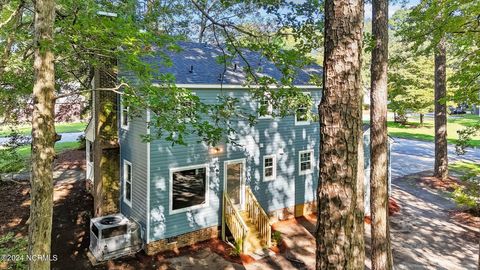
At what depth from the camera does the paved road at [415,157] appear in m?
22.9

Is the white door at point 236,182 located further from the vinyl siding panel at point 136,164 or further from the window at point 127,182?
the window at point 127,182

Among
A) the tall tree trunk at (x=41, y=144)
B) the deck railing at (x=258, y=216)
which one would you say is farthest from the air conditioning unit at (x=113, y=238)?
the tall tree trunk at (x=41, y=144)

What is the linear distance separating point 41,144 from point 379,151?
6.97 m

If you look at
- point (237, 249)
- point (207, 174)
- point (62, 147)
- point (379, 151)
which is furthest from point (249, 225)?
point (62, 147)

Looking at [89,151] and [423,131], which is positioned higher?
[423,131]

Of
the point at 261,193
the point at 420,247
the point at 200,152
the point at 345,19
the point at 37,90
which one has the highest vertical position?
the point at 345,19

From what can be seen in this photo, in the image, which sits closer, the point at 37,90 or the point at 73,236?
the point at 37,90

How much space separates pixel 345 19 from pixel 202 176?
9.00 metres

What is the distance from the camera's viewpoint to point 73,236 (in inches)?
456

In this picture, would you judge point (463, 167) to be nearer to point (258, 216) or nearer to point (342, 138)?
point (258, 216)

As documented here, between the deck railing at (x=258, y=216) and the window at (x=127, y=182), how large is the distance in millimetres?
4238

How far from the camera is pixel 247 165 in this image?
1280cm

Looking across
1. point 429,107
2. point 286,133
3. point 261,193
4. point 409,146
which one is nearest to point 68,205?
point 261,193

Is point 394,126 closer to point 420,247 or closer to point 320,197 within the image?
point 420,247
